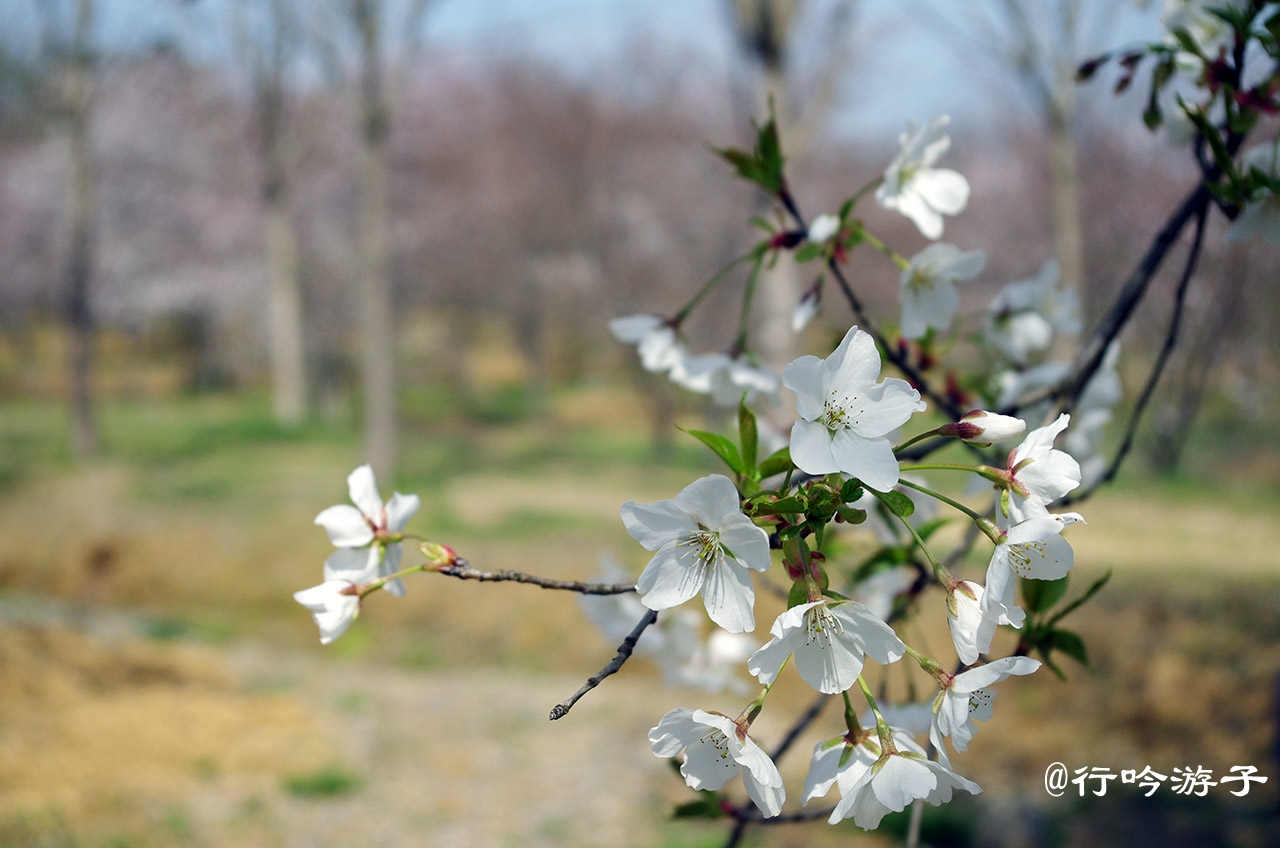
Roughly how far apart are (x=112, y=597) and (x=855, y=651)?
496 cm

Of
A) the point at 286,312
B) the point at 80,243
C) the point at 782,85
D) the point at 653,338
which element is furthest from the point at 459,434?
the point at 653,338

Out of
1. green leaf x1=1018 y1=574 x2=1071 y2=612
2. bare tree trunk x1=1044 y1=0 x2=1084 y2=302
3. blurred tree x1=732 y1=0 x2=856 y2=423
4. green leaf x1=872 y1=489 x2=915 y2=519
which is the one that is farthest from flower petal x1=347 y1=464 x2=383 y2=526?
bare tree trunk x1=1044 y1=0 x2=1084 y2=302

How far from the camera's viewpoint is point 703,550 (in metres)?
0.48

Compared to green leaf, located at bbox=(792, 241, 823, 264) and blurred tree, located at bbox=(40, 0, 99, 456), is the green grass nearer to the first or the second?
green leaf, located at bbox=(792, 241, 823, 264)

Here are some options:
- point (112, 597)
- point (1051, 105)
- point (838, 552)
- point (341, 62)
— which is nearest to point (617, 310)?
point (341, 62)

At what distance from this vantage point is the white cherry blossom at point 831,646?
45 centimetres

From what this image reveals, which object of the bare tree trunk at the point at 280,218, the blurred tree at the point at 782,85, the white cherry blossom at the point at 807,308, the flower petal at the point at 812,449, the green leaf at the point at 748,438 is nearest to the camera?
the flower petal at the point at 812,449

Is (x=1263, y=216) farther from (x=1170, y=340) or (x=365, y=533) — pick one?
(x=365, y=533)

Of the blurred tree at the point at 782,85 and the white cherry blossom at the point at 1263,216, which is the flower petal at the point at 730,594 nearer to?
the white cherry blossom at the point at 1263,216

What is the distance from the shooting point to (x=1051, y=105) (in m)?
5.25

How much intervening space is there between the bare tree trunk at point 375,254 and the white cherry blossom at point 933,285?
208 inches

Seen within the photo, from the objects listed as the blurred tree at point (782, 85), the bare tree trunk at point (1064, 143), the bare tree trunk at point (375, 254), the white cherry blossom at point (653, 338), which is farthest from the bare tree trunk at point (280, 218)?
the white cherry blossom at point (653, 338)

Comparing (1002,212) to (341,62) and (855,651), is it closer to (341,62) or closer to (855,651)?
(341,62)

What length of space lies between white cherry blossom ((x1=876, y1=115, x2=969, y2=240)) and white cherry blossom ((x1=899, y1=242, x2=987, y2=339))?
0.02 m
